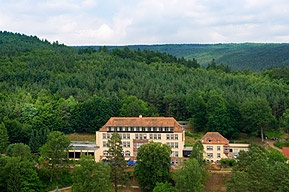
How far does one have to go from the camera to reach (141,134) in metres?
72.6

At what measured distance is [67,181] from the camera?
64.8m

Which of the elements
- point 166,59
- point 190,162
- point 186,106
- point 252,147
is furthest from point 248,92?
point 166,59

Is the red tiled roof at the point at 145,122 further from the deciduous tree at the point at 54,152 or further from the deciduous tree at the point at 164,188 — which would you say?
the deciduous tree at the point at 164,188

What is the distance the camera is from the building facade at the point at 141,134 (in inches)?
2815

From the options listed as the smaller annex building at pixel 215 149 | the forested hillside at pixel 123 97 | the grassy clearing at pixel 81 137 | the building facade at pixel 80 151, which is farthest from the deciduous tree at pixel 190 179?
the grassy clearing at pixel 81 137

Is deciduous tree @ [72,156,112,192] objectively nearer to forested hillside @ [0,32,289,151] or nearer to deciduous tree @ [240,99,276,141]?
forested hillside @ [0,32,289,151]

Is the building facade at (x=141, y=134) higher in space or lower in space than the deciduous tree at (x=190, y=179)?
higher

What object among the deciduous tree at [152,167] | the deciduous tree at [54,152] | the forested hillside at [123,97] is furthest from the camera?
the forested hillside at [123,97]

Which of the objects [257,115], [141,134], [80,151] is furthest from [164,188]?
[257,115]

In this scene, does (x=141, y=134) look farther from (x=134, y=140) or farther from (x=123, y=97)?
(x=123, y=97)

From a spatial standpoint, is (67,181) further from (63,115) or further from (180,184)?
(63,115)

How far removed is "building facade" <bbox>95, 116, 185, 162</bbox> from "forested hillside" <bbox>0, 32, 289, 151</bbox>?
10.6 m

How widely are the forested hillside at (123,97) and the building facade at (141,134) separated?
10626 mm

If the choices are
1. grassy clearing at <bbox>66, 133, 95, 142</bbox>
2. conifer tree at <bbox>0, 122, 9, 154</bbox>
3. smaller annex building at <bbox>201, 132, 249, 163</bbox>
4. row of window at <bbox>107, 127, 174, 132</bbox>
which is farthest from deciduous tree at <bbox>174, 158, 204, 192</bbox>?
grassy clearing at <bbox>66, 133, 95, 142</bbox>
